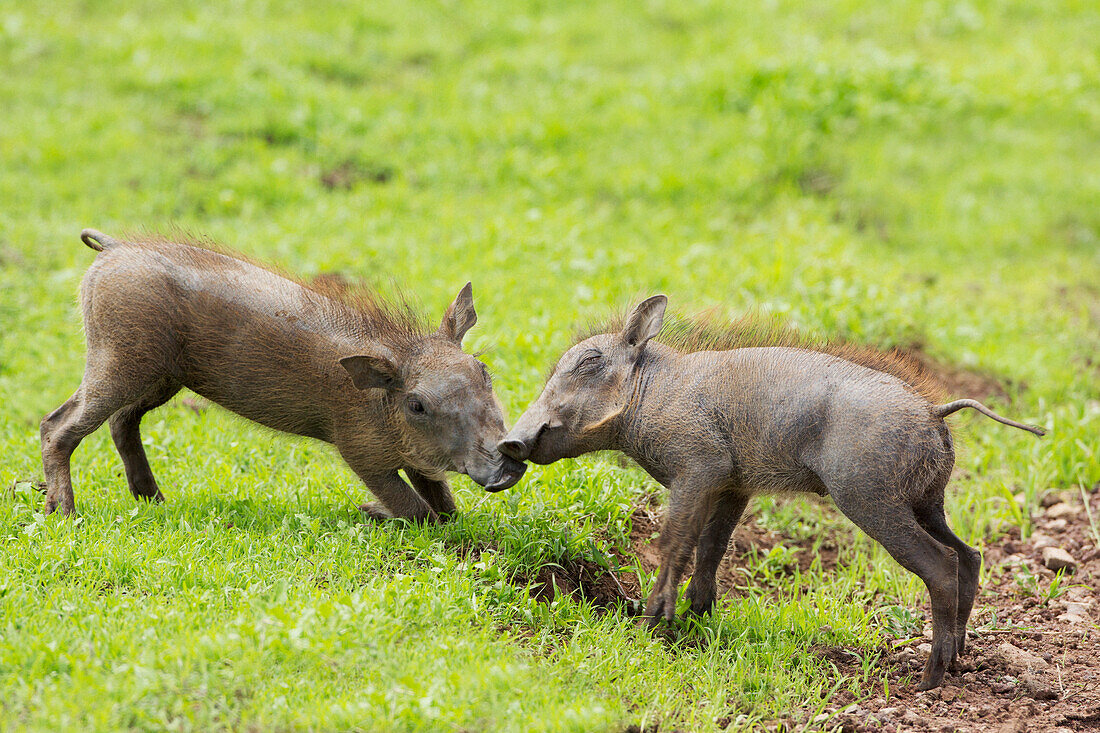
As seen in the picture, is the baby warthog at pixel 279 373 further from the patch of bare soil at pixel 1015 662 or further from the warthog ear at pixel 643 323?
the patch of bare soil at pixel 1015 662

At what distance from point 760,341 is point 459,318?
1429 millimetres

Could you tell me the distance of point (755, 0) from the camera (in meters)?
13.7

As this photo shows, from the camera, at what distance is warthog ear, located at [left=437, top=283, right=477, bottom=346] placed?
206 inches

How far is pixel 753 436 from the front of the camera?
450 centimetres

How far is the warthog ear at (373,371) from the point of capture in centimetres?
478

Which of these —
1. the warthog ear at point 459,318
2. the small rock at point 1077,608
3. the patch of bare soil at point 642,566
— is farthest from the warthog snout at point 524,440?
the small rock at point 1077,608

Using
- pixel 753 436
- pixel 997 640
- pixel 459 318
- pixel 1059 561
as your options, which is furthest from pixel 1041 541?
pixel 459 318

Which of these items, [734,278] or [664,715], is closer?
[664,715]

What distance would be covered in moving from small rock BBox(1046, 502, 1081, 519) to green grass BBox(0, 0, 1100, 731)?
0.12m

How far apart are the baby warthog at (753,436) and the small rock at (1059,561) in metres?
1.30

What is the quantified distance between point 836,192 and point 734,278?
2.89 metres

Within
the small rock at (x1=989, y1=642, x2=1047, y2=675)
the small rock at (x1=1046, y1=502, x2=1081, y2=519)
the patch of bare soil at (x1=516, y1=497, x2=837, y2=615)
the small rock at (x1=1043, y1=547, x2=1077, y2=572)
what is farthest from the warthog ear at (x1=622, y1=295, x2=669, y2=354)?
the small rock at (x1=1046, y1=502, x2=1081, y2=519)

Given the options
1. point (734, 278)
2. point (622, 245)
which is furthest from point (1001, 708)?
point (622, 245)

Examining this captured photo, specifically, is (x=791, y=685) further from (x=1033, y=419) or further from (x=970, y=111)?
(x=970, y=111)
